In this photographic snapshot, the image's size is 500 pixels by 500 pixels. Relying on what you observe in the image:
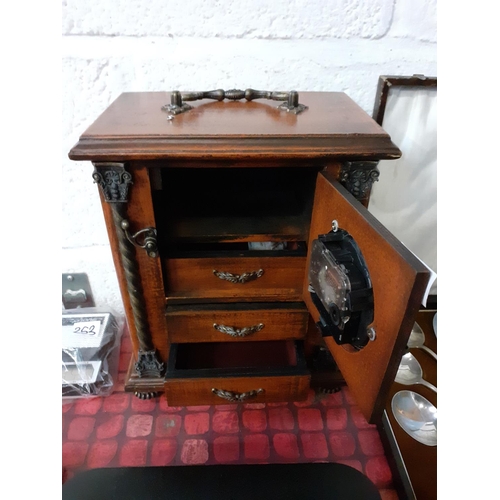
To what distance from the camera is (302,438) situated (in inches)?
37.6

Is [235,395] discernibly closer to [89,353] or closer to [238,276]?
[238,276]

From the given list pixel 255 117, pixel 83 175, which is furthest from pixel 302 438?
pixel 83 175

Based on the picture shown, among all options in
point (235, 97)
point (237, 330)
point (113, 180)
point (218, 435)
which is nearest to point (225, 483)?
point (218, 435)

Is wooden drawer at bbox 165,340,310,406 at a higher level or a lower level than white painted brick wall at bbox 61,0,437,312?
lower

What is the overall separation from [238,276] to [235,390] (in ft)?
0.94

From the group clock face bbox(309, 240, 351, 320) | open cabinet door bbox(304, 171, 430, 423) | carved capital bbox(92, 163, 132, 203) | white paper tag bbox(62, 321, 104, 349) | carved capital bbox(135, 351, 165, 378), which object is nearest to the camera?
open cabinet door bbox(304, 171, 430, 423)

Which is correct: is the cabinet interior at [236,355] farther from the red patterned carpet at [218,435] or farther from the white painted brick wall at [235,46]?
the white painted brick wall at [235,46]

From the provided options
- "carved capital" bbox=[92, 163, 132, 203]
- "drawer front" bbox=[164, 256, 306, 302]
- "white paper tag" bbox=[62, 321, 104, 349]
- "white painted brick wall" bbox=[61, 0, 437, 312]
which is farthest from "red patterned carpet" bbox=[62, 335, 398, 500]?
"white painted brick wall" bbox=[61, 0, 437, 312]

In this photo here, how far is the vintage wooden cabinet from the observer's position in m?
0.63

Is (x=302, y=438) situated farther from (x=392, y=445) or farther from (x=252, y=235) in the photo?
(x=252, y=235)

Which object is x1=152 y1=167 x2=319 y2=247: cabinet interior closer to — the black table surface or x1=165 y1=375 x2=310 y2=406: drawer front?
x1=165 y1=375 x2=310 y2=406: drawer front

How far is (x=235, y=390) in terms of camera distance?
0.92 metres

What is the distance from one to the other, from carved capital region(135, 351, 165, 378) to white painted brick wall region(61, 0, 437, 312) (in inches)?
22.1

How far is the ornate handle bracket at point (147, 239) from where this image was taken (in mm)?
753
